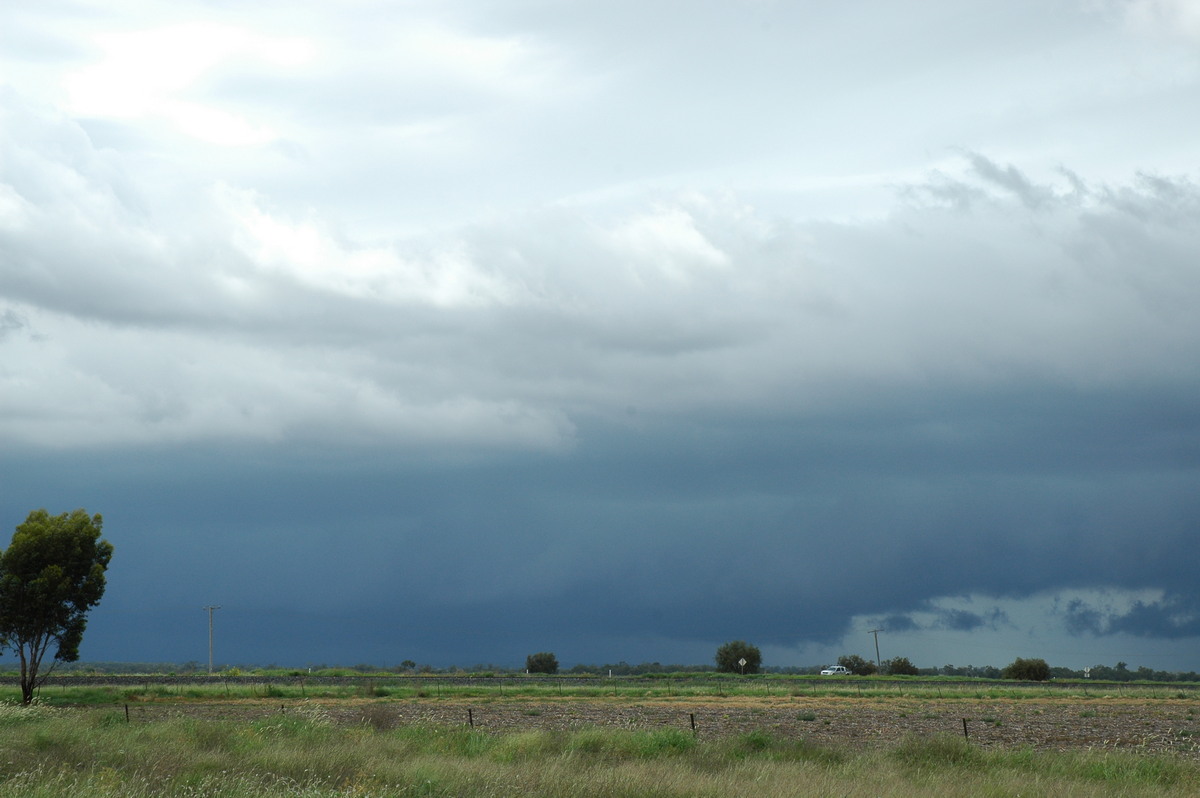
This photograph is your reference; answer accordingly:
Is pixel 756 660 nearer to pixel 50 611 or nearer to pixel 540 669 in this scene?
pixel 540 669

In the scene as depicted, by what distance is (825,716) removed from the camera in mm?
49938

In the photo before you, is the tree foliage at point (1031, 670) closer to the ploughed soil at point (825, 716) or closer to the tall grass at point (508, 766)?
the ploughed soil at point (825, 716)

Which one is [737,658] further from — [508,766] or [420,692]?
[508,766]

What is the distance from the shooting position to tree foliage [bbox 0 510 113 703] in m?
44.7

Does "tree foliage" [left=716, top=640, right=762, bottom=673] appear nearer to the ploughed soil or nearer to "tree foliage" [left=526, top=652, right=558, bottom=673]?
"tree foliage" [left=526, top=652, right=558, bottom=673]

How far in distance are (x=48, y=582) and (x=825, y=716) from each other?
1398 inches

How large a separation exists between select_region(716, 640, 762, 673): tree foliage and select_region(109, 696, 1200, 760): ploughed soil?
65959mm

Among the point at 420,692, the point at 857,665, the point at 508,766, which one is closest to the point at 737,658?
the point at 857,665

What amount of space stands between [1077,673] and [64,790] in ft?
490

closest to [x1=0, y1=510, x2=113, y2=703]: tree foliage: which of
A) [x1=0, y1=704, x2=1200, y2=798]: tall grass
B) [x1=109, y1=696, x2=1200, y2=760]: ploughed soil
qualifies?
[x1=109, y1=696, x2=1200, y2=760]: ploughed soil

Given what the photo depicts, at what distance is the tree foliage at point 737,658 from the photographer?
134m

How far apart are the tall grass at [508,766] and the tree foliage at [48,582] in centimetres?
1712

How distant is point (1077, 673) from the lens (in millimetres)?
141500

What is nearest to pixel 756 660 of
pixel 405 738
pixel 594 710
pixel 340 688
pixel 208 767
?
pixel 340 688
